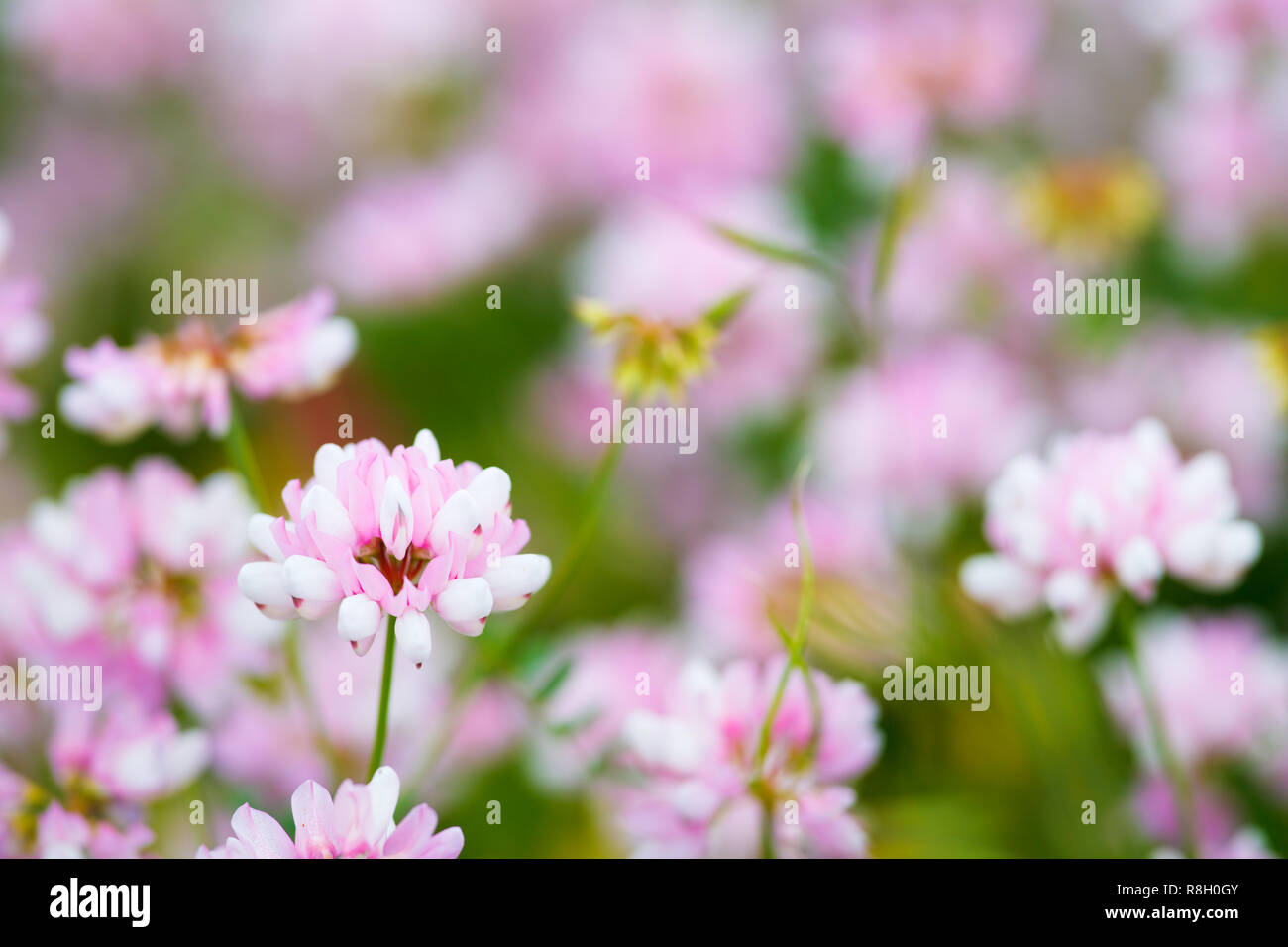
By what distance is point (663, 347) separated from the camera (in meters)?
0.30

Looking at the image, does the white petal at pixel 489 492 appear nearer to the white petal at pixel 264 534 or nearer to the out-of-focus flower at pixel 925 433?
the white petal at pixel 264 534

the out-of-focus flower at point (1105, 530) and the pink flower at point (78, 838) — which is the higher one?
the out-of-focus flower at point (1105, 530)

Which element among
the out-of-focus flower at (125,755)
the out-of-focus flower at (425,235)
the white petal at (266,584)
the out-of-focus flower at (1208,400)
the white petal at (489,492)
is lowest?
the out-of-focus flower at (125,755)

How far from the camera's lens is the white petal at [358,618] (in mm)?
229

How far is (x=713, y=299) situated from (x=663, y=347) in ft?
0.73

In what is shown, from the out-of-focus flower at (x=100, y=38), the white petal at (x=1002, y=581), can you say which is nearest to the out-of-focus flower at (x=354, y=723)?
the white petal at (x=1002, y=581)

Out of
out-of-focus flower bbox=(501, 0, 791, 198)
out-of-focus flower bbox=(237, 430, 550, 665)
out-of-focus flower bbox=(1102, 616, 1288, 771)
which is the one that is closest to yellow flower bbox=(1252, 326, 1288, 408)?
out-of-focus flower bbox=(1102, 616, 1288, 771)

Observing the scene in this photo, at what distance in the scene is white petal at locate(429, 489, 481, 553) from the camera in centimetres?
24

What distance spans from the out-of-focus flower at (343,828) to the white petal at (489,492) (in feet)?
0.17

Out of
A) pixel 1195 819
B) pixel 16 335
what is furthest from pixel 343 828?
pixel 1195 819

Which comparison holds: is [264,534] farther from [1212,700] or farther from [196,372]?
[1212,700]

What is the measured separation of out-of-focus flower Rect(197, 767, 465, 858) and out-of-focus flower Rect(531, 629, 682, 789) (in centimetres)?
10

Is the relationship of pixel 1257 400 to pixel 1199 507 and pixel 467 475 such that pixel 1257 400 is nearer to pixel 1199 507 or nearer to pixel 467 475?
pixel 1199 507

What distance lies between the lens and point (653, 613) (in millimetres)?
512
